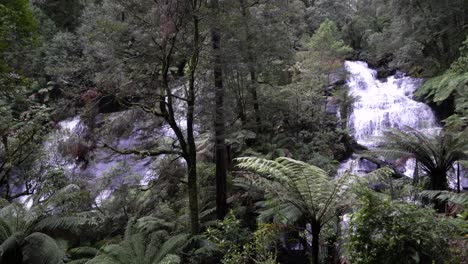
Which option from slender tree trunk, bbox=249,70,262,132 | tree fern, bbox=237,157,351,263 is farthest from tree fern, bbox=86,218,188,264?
slender tree trunk, bbox=249,70,262,132

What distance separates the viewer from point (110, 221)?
8281 mm

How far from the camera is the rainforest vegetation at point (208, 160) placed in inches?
157

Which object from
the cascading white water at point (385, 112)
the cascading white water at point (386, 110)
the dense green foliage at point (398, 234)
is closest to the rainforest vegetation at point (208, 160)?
the dense green foliage at point (398, 234)

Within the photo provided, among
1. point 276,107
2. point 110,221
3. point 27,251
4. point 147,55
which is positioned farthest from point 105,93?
point 276,107

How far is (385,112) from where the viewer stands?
13258mm

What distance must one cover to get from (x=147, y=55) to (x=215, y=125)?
1.86 metres

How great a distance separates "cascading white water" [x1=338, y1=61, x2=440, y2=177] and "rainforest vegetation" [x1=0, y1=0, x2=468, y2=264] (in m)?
0.89

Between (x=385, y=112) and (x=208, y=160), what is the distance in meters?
7.69

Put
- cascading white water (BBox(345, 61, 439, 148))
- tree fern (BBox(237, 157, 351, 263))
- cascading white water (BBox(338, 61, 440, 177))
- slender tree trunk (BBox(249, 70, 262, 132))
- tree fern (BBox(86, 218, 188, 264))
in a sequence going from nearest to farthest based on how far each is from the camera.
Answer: tree fern (BBox(237, 157, 351, 263)) → tree fern (BBox(86, 218, 188, 264)) → slender tree trunk (BBox(249, 70, 262, 132)) → cascading white water (BBox(338, 61, 440, 177)) → cascading white water (BBox(345, 61, 439, 148))

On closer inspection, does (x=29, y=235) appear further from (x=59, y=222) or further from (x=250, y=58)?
(x=250, y=58)

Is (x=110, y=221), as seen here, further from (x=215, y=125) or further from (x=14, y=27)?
(x=14, y=27)

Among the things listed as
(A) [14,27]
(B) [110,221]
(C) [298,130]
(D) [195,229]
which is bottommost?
(B) [110,221]

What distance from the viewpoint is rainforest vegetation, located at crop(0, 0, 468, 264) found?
3990 millimetres

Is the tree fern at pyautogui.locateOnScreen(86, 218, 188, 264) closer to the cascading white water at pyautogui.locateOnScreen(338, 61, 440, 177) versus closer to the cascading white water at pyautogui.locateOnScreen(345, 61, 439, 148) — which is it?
the cascading white water at pyautogui.locateOnScreen(338, 61, 440, 177)
